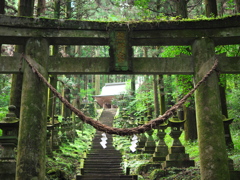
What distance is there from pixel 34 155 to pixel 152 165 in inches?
223

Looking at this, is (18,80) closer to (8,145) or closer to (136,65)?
(8,145)

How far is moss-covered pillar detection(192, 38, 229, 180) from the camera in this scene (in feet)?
17.1

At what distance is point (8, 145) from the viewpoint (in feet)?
19.1

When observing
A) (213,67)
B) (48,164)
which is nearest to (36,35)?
(213,67)

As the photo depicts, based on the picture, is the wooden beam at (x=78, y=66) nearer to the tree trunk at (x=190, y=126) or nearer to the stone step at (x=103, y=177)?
the stone step at (x=103, y=177)

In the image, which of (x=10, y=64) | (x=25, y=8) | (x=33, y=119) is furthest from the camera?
(x=25, y=8)

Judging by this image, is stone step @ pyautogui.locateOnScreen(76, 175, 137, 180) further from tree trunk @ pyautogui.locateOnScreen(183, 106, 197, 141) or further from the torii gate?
tree trunk @ pyautogui.locateOnScreen(183, 106, 197, 141)

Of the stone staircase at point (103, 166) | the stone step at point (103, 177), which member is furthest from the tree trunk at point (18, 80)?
the stone staircase at point (103, 166)

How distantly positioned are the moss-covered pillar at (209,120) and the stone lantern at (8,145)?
440 cm

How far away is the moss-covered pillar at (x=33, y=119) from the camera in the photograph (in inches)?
203

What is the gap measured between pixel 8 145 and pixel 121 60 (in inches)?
135

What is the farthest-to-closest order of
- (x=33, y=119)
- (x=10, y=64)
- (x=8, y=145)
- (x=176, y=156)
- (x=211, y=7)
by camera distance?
(x=211, y=7) → (x=176, y=156) → (x=8, y=145) → (x=10, y=64) → (x=33, y=119)

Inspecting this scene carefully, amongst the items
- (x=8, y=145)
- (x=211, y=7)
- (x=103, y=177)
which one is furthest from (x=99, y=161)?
(x=211, y=7)

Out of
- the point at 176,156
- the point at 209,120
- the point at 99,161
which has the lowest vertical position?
the point at 99,161
